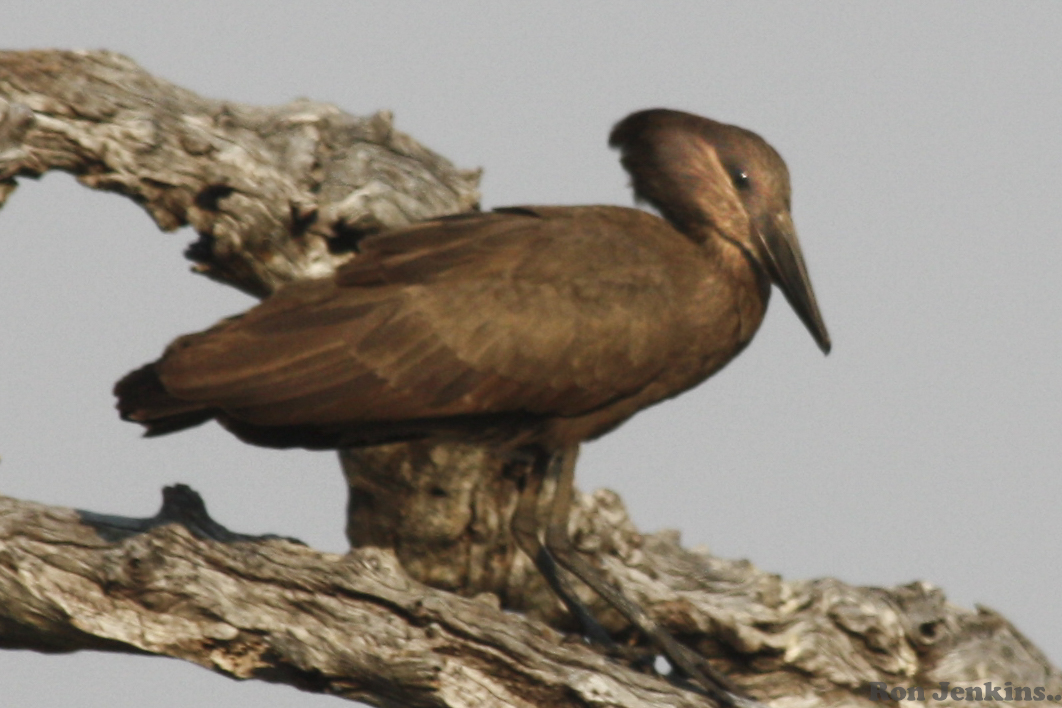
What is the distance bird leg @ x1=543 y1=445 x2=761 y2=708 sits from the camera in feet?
25.8

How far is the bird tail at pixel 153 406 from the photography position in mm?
7020

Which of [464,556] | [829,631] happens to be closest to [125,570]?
[464,556]

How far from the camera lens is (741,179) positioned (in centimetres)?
789

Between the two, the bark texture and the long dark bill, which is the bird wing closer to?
the long dark bill

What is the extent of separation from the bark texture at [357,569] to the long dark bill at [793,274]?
1.32m

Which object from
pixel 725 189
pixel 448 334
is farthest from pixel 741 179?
pixel 448 334

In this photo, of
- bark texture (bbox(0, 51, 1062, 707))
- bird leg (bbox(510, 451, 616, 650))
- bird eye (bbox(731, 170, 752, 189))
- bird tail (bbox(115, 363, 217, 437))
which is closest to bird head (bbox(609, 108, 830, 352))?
bird eye (bbox(731, 170, 752, 189))

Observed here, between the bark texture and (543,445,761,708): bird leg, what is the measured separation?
15 centimetres

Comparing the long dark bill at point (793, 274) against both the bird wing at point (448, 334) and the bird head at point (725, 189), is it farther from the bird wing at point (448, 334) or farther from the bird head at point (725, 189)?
the bird wing at point (448, 334)

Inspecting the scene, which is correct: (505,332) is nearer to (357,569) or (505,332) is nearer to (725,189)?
(357,569)

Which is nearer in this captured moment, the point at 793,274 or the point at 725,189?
the point at 793,274

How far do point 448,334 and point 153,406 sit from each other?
110 cm

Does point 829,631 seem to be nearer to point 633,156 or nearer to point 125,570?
point 633,156

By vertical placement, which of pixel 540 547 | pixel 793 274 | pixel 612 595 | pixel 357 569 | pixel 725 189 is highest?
pixel 725 189
